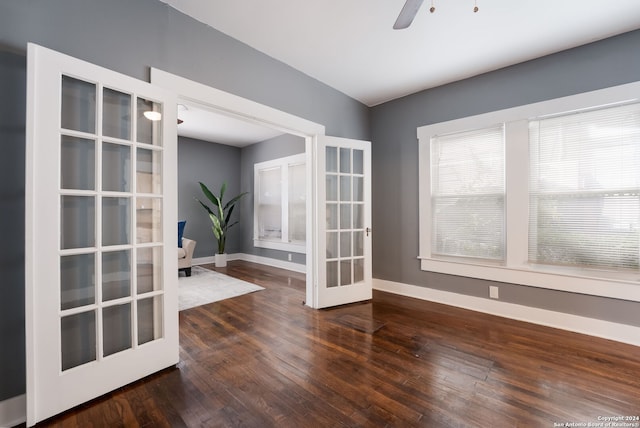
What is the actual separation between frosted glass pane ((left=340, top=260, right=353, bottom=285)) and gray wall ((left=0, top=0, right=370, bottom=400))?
2.05 metres

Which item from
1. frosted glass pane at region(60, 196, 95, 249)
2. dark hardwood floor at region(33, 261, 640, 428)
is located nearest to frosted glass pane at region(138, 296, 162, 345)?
dark hardwood floor at region(33, 261, 640, 428)

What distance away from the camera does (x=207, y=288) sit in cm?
400

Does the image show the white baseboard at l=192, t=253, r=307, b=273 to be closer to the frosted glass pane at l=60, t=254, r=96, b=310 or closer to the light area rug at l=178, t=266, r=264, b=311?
the light area rug at l=178, t=266, r=264, b=311

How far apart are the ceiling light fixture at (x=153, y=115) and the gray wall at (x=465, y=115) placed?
9.43 ft

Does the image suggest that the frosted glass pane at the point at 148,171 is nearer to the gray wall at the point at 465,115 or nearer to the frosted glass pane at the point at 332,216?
the frosted glass pane at the point at 332,216

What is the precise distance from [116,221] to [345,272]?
8.01 ft

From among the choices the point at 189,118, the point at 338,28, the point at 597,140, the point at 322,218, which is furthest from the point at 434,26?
the point at 189,118

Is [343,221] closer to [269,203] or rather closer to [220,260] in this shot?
[269,203]

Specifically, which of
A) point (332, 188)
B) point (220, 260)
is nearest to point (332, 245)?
point (332, 188)

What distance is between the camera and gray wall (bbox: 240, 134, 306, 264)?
5.36 m

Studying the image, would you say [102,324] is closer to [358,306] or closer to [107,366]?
[107,366]

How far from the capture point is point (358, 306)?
10.9ft

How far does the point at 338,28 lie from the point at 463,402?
288 cm

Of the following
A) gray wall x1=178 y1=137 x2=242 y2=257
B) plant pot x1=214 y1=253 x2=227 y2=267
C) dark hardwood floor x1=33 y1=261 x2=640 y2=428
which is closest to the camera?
dark hardwood floor x1=33 y1=261 x2=640 y2=428
